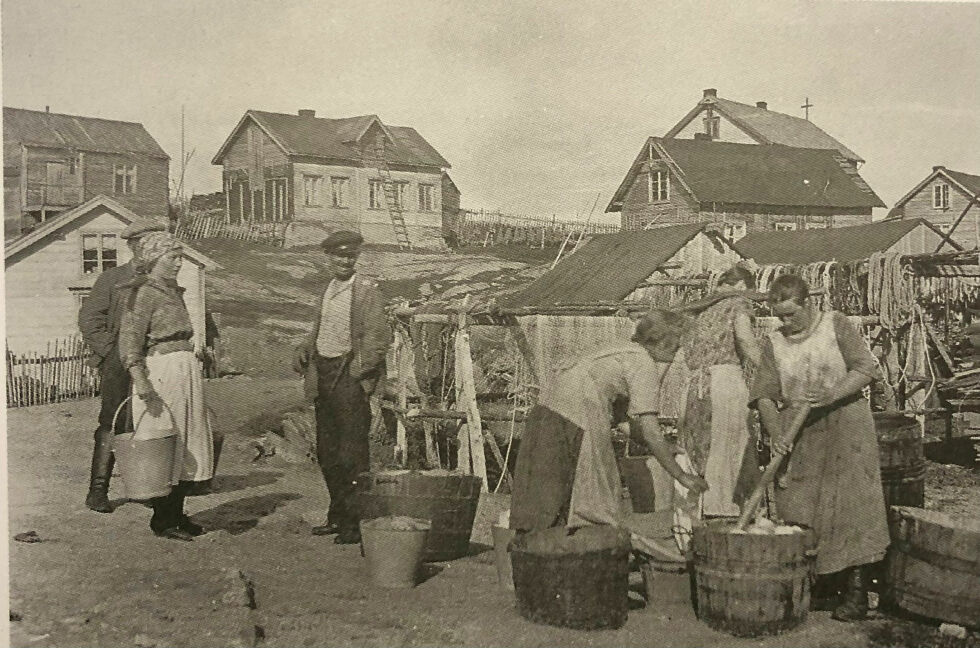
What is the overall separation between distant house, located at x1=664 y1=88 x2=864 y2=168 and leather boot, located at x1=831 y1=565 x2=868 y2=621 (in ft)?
11.7

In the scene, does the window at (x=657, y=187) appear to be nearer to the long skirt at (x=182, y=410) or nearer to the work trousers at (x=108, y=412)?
the work trousers at (x=108, y=412)

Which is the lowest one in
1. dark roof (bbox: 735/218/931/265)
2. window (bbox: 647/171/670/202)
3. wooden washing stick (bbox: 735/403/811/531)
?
wooden washing stick (bbox: 735/403/811/531)

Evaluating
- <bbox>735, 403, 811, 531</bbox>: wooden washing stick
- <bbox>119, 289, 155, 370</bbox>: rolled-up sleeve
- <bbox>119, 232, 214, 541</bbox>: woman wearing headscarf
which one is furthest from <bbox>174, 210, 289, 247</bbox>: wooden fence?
<bbox>735, 403, 811, 531</bbox>: wooden washing stick

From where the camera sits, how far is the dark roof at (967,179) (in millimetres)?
7147

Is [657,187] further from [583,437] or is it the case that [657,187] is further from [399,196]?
[583,437]

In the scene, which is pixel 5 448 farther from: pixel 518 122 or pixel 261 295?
pixel 518 122

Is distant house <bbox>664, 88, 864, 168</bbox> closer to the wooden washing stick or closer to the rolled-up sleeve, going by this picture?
the wooden washing stick

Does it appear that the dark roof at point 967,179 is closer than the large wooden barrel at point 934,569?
No

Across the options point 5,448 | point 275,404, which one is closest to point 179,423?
point 5,448

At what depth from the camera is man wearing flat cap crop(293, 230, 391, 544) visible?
16.7 ft

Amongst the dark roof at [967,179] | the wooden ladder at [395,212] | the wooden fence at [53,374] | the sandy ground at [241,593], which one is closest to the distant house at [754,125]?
the dark roof at [967,179]

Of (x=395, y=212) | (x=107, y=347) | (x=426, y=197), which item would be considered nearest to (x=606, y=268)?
(x=426, y=197)

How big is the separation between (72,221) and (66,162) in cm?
82

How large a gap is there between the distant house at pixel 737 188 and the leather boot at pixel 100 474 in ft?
45.2
